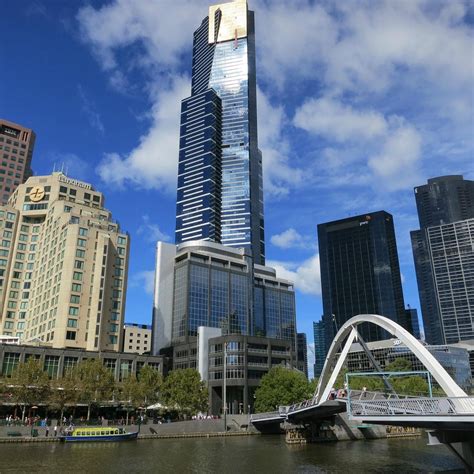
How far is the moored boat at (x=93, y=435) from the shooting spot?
250 ft

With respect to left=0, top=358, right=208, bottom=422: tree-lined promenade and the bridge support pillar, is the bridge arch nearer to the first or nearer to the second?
the bridge support pillar

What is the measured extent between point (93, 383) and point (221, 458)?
43.4 meters

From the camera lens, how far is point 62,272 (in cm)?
12225

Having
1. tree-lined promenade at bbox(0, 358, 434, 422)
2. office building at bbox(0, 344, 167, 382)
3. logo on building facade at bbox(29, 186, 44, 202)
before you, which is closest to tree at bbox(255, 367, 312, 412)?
tree-lined promenade at bbox(0, 358, 434, 422)

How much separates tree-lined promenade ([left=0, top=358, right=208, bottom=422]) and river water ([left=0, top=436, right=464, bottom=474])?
18.1 metres

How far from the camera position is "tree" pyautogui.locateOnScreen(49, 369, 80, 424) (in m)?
88.3

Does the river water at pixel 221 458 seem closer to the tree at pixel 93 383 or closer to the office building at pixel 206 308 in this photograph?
the tree at pixel 93 383

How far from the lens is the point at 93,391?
92062 millimetres

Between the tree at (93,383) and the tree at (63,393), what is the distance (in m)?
1.02

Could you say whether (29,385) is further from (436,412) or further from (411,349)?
(436,412)

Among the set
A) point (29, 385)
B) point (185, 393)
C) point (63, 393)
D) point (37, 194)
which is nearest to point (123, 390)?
point (185, 393)

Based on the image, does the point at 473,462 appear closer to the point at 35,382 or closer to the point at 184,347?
the point at 35,382

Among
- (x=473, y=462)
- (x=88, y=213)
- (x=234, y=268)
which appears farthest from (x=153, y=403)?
(x=234, y=268)

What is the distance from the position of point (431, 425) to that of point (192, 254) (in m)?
147
